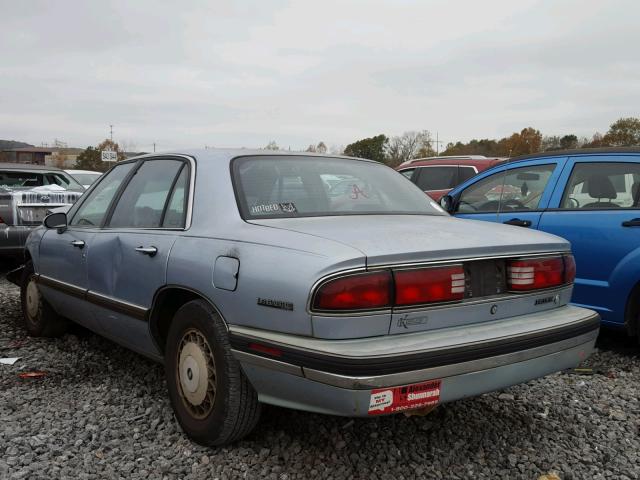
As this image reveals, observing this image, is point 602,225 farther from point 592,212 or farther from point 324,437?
point 324,437

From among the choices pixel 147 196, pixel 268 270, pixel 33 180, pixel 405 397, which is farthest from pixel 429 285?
pixel 33 180

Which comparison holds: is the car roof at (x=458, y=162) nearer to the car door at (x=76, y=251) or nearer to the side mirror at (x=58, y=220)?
the car door at (x=76, y=251)

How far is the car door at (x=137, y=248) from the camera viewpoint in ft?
10.3

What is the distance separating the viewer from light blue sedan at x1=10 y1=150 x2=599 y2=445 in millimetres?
2289

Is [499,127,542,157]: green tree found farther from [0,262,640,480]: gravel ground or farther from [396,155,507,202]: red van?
[0,262,640,480]: gravel ground

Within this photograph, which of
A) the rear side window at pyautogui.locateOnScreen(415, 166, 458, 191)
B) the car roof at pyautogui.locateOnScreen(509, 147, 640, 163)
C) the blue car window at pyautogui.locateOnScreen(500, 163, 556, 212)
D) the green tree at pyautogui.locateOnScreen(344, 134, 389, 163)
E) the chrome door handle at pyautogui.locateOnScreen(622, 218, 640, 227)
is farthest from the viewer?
the green tree at pyautogui.locateOnScreen(344, 134, 389, 163)

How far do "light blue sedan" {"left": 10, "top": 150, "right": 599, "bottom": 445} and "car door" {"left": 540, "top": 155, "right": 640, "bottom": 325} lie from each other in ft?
4.80

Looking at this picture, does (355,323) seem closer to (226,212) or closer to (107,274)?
(226,212)

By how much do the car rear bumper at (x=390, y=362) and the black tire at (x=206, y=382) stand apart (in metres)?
0.12

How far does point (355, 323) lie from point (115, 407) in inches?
70.6

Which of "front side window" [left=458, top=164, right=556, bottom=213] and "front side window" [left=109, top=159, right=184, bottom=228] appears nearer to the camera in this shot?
"front side window" [left=109, top=159, right=184, bottom=228]

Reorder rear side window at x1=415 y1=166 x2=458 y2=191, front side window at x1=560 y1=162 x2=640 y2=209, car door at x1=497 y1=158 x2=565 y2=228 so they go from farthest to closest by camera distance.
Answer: rear side window at x1=415 y1=166 x2=458 y2=191, car door at x1=497 y1=158 x2=565 y2=228, front side window at x1=560 y1=162 x2=640 y2=209

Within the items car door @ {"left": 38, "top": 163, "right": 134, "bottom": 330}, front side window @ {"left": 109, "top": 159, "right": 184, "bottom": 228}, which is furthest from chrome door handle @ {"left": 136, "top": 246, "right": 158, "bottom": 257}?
car door @ {"left": 38, "top": 163, "right": 134, "bottom": 330}

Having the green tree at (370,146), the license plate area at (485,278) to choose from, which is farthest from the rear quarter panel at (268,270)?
the green tree at (370,146)
